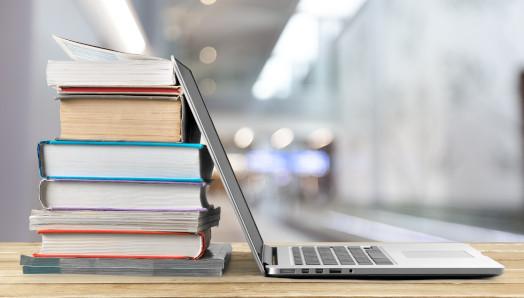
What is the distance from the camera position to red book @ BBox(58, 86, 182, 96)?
2.54ft

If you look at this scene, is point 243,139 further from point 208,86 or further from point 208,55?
point 208,55

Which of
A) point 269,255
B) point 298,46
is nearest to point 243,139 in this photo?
point 298,46

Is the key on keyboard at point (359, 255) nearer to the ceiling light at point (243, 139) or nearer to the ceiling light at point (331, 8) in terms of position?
the ceiling light at point (331, 8)

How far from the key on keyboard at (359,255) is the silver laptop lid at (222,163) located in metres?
0.14

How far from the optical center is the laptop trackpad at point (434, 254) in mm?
796

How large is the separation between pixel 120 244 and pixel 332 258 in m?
0.31

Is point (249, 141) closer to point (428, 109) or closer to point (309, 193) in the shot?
point (309, 193)

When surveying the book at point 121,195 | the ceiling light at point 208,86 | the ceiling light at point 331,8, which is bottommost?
the book at point 121,195

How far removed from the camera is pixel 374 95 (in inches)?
439

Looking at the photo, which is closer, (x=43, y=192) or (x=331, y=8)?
(x=43, y=192)

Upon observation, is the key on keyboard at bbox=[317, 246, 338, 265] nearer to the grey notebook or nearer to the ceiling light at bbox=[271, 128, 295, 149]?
the grey notebook

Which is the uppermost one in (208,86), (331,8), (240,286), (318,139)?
(331,8)

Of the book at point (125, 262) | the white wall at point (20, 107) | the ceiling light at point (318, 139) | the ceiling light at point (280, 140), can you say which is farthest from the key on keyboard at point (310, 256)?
the ceiling light at point (280, 140)

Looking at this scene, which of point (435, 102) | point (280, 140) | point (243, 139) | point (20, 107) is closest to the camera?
point (20, 107)
